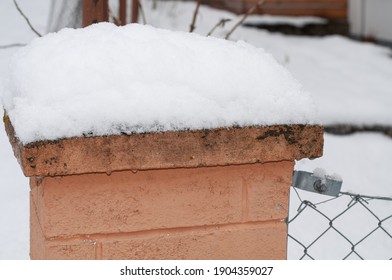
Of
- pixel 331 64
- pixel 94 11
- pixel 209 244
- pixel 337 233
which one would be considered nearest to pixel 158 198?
pixel 209 244

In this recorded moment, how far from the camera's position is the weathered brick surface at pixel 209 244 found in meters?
1.23

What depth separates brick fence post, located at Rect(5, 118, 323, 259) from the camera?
1.12 metres

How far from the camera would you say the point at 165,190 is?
121 centimetres

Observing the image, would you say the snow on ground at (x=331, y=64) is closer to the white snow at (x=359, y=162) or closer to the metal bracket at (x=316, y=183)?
the white snow at (x=359, y=162)

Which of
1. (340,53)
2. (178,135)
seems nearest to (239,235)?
(178,135)

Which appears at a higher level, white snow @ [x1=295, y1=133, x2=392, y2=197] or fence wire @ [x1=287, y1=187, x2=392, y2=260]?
white snow @ [x1=295, y1=133, x2=392, y2=197]

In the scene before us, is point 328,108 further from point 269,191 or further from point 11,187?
point 269,191

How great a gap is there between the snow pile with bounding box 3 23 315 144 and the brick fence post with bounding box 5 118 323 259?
3 centimetres

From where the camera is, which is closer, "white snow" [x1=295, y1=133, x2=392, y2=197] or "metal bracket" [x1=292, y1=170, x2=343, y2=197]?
"metal bracket" [x1=292, y1=170, x2=343, y2=197]

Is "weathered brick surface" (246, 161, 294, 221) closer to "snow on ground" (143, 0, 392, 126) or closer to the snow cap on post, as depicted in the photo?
the snow cap on post

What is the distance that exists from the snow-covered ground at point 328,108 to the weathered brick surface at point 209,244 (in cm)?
138

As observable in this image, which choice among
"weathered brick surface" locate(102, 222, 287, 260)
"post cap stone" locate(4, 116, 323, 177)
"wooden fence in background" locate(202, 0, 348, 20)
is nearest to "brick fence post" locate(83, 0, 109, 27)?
"post cap stone" locate(4, 116, 323, 177)

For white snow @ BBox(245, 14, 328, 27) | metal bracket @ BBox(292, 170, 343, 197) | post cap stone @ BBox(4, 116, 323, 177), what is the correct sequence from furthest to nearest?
white snow @ BBox(245, 14, 328, 27), metal bracket @ BBox(292, 170, 343, 197), post cap stone @ BBox(4, 116, 323, 177)
